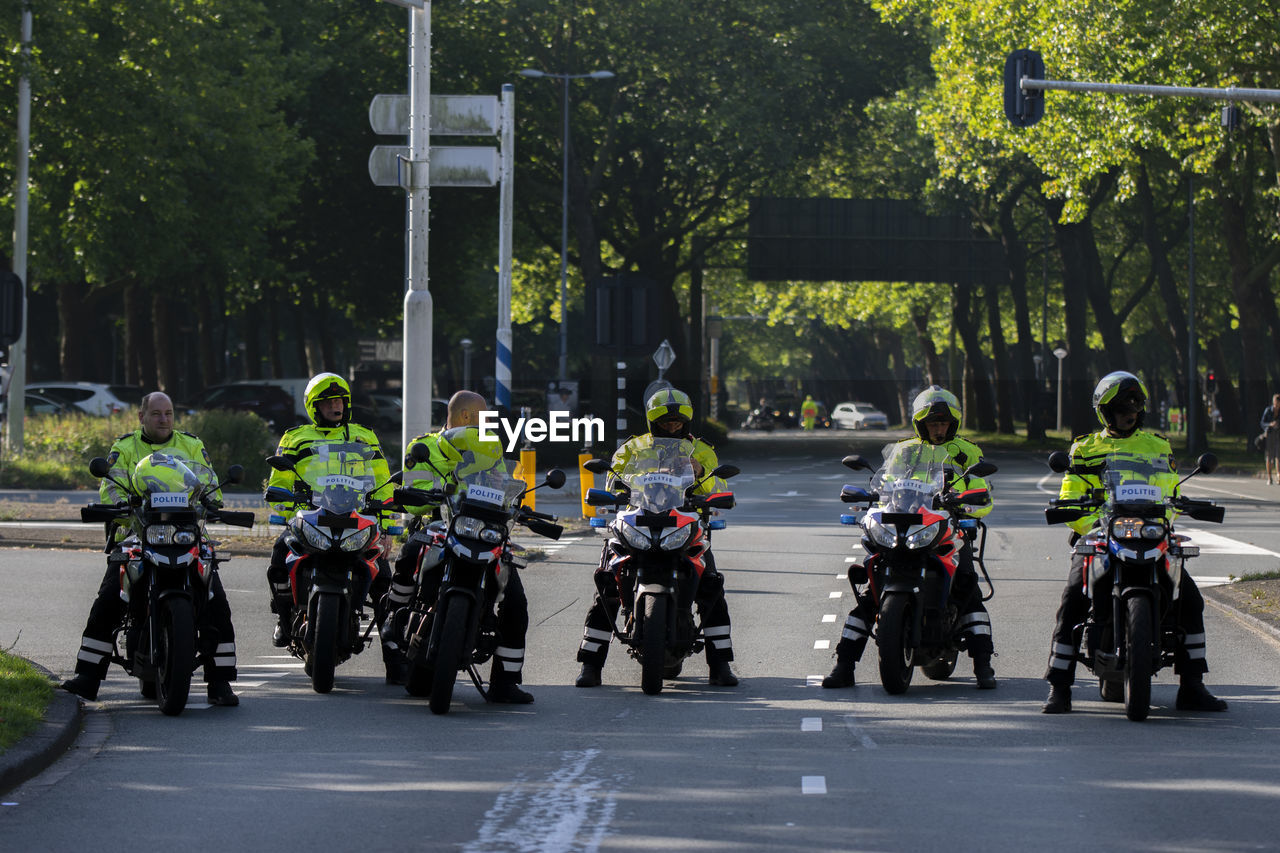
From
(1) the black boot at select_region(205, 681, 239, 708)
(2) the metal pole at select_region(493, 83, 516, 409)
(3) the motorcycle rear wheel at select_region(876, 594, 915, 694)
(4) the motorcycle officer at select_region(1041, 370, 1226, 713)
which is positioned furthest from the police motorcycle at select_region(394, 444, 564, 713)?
(2) the metal pole at select_region(493, 83, 516, 409)

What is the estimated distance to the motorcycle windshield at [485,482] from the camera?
356 inches

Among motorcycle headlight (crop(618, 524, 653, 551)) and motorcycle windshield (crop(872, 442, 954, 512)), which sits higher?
motorcycle windshield (crop(872, 442, 954, 512))

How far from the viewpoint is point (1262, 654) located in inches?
447

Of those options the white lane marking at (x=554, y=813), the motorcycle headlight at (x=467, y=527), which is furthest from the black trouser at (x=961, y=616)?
the white lane marking at (x=554, y=813)

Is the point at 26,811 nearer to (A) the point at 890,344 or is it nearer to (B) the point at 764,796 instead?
(B) the point at 764,796

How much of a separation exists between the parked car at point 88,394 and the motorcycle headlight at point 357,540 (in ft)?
97.0

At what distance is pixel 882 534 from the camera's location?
9.32 metres

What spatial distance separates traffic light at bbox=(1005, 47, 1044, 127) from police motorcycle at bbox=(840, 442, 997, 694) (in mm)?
11985

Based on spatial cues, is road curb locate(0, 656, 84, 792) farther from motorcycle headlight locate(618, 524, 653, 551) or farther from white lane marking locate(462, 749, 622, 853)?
motorcycle headlight locate(618, 524, 653, 551)

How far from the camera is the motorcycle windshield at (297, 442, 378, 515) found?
9.35 meters

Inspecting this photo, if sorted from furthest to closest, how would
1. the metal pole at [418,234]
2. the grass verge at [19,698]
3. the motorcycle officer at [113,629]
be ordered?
1. the metal pole at [418,234]
2. the motorcycle officer at [113,629]
3. the grass verge at [19,698]

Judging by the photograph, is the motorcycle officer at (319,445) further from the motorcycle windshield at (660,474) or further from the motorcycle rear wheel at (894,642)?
the motorcycle rear wheel at (894,642)

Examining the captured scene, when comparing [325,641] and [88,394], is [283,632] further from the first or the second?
[88,394]

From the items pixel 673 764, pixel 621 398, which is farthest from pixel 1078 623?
pixel 621 398
